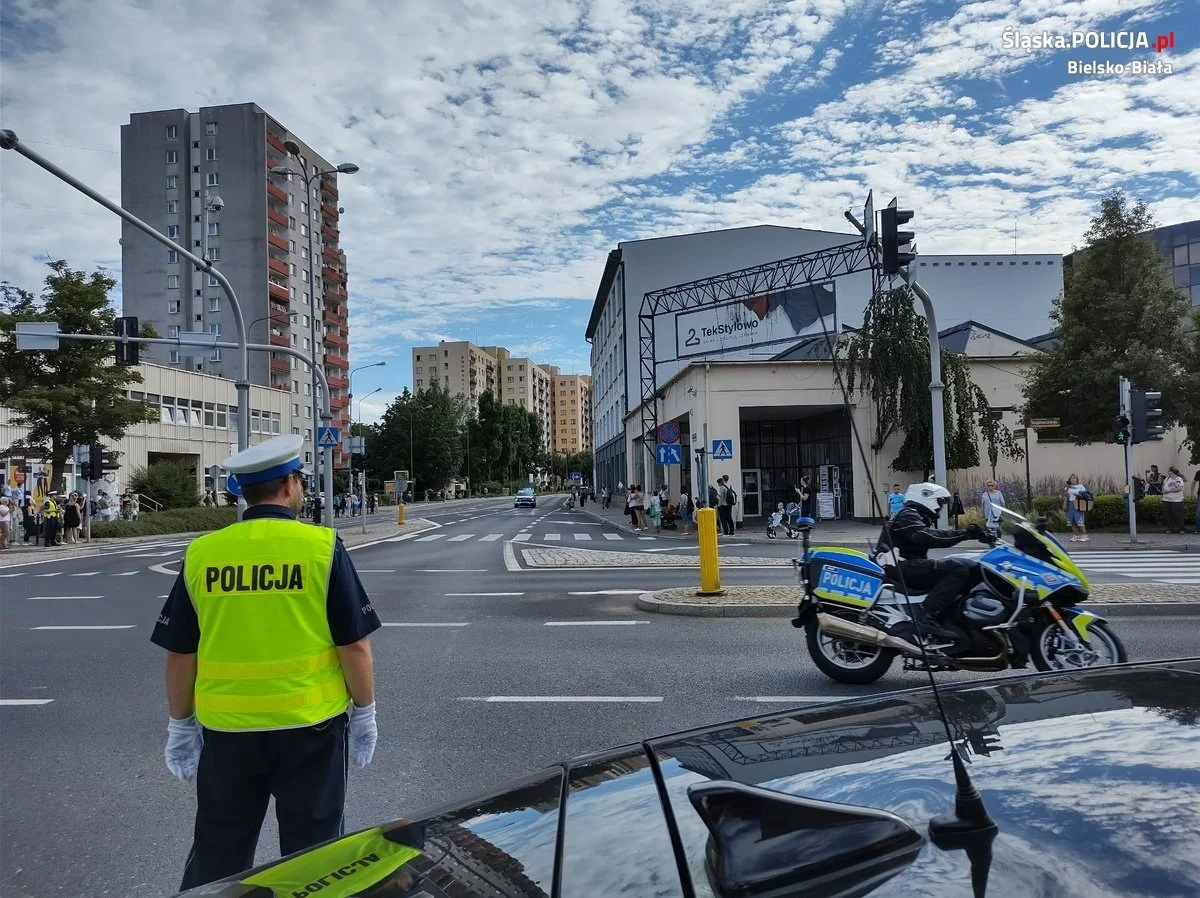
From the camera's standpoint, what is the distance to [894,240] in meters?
13.3

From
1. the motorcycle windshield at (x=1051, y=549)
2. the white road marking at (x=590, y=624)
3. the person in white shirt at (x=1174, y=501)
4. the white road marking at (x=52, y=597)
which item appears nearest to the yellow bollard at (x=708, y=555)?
the white road marking at (x=590, y=624)

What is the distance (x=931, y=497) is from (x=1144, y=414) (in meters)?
13.8

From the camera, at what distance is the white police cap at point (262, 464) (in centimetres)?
279

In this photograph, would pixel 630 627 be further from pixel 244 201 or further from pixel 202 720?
pixel 244 201

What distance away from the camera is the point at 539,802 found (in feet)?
5.98

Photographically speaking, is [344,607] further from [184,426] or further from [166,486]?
[184,426]

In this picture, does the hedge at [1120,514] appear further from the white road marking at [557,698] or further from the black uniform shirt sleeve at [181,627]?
the black uniform shirt sleeve at [181,627]

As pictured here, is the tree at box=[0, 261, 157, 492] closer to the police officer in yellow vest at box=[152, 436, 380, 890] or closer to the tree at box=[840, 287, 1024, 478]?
the tree at box=[840, 287, 1024, 478]

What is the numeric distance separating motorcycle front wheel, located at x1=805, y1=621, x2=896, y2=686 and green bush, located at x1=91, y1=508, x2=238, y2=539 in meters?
27.2

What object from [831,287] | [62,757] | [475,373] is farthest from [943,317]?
[475,373]

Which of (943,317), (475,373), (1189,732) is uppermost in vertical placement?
(475,373)

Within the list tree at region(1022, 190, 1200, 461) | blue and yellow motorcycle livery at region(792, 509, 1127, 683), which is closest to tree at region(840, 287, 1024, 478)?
tree at region(1022, 190, 1200, 461)

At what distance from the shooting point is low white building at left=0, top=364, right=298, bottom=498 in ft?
156

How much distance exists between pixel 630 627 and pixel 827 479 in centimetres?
2421
